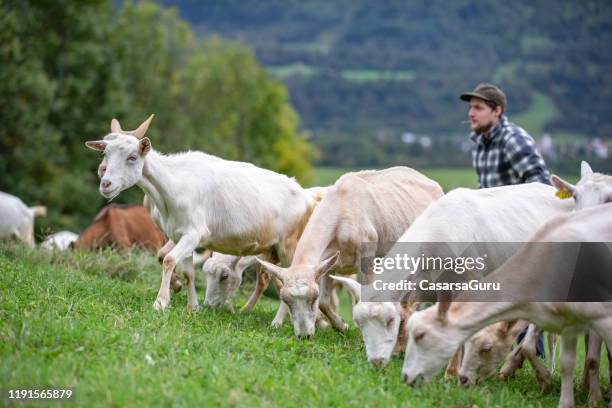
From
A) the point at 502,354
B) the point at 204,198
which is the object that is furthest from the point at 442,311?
the point at 204,198

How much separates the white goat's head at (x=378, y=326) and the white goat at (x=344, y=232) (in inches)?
35.0

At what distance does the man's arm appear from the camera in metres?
10.3

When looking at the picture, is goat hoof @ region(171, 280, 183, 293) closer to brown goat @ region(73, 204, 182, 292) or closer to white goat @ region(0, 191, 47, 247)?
brown goat @ region(73, 204, 182, 292)

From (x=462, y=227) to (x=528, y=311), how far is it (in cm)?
128

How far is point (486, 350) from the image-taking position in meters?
7.67

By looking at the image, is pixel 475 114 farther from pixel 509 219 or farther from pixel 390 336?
pixel 390 336

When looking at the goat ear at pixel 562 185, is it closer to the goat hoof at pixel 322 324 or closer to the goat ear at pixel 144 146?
the goat hoof at pixel 322 324

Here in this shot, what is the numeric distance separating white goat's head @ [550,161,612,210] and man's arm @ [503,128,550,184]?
147 cm

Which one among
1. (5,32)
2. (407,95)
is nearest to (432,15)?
(407,95)

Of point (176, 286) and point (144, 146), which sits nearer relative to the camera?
point (144, 146)

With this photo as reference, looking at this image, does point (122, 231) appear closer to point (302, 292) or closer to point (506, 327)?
point (302, 292)

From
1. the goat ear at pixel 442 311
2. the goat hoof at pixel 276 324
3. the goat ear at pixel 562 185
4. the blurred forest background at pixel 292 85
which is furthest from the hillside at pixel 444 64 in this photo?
the goat ear at pixel 442 311

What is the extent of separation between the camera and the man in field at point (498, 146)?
10359 mm

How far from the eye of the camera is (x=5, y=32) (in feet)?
99.8
